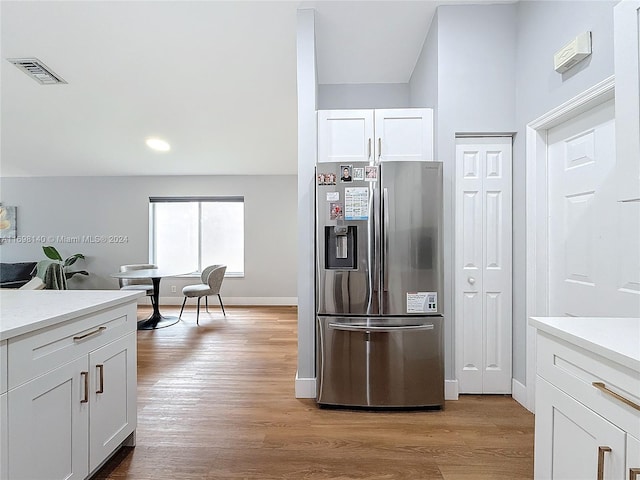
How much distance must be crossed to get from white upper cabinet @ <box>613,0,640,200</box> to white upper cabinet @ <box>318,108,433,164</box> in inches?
53.7

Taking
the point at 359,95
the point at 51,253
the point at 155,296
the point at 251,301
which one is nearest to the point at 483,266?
the point at 359,95

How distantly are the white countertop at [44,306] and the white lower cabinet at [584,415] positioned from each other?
5.98 feet

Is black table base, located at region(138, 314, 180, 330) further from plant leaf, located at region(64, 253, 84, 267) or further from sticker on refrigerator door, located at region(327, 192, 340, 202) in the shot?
sticker on refrigerator door, located at region(327, 192, 340, 202)

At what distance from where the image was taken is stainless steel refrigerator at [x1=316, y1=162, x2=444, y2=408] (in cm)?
234

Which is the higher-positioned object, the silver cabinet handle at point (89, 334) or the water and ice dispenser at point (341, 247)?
the water and ice dispenser at point (341, 247)

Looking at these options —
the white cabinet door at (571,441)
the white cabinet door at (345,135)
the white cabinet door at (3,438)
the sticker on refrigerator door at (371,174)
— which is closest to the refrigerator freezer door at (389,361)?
the sticker on refrigerator door at (371,174)

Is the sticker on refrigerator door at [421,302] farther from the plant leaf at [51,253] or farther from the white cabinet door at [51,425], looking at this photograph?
the plant leaf at [51,253]

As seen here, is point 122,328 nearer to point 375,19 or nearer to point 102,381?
point 102,381

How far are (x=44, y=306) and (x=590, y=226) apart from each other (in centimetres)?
278

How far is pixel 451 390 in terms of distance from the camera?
2.54 m

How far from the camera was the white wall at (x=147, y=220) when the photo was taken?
6.17 metres

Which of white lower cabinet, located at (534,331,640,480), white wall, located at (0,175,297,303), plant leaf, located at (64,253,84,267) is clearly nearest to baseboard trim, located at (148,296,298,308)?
white wall, located at (0,175,297,303)

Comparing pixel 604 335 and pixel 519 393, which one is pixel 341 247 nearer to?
pixel 604 335

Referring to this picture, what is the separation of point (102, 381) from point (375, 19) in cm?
304
